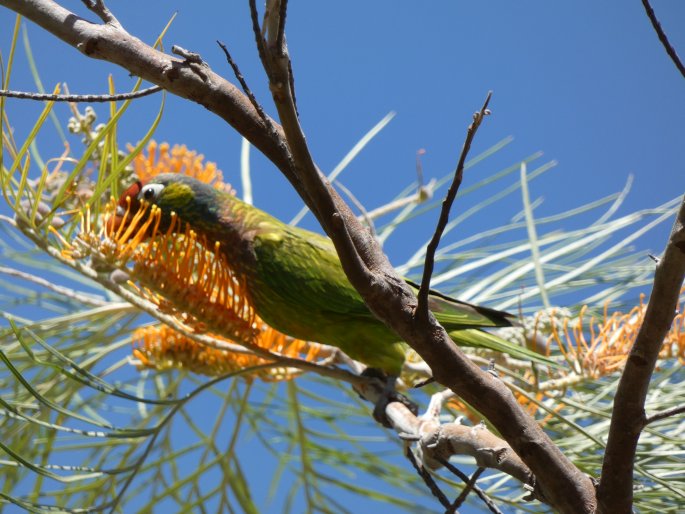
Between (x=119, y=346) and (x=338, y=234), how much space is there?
32.7 inches

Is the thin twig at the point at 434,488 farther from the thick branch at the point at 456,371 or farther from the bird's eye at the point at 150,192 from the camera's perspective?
the bird's eye at the point at 150,192

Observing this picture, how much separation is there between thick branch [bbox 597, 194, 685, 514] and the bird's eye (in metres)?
0.72

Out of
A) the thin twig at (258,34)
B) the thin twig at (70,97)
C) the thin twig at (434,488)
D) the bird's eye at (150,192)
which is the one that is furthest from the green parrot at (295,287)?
the thin twig at (258,34)

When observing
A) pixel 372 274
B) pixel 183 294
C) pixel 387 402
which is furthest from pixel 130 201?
pixel 372 274

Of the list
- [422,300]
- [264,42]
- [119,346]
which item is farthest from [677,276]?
[119,346]

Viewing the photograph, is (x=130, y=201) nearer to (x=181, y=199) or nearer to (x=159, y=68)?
(x=181, y=199)

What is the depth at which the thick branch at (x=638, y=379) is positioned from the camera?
469 millimetres

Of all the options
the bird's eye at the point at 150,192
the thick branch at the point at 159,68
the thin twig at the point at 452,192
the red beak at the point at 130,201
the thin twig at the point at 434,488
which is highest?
the bird's eye at the point at 150,192

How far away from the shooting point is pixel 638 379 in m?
0.51

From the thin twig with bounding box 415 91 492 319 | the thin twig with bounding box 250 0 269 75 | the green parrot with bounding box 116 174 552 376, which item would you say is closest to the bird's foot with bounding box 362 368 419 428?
the green parrot with bounding box 116 174 552 376

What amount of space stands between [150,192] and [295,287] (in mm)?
237

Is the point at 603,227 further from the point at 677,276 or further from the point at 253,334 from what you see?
the point at 677,276

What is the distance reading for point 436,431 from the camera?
2.53ft

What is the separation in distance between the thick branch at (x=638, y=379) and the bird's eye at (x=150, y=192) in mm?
723
